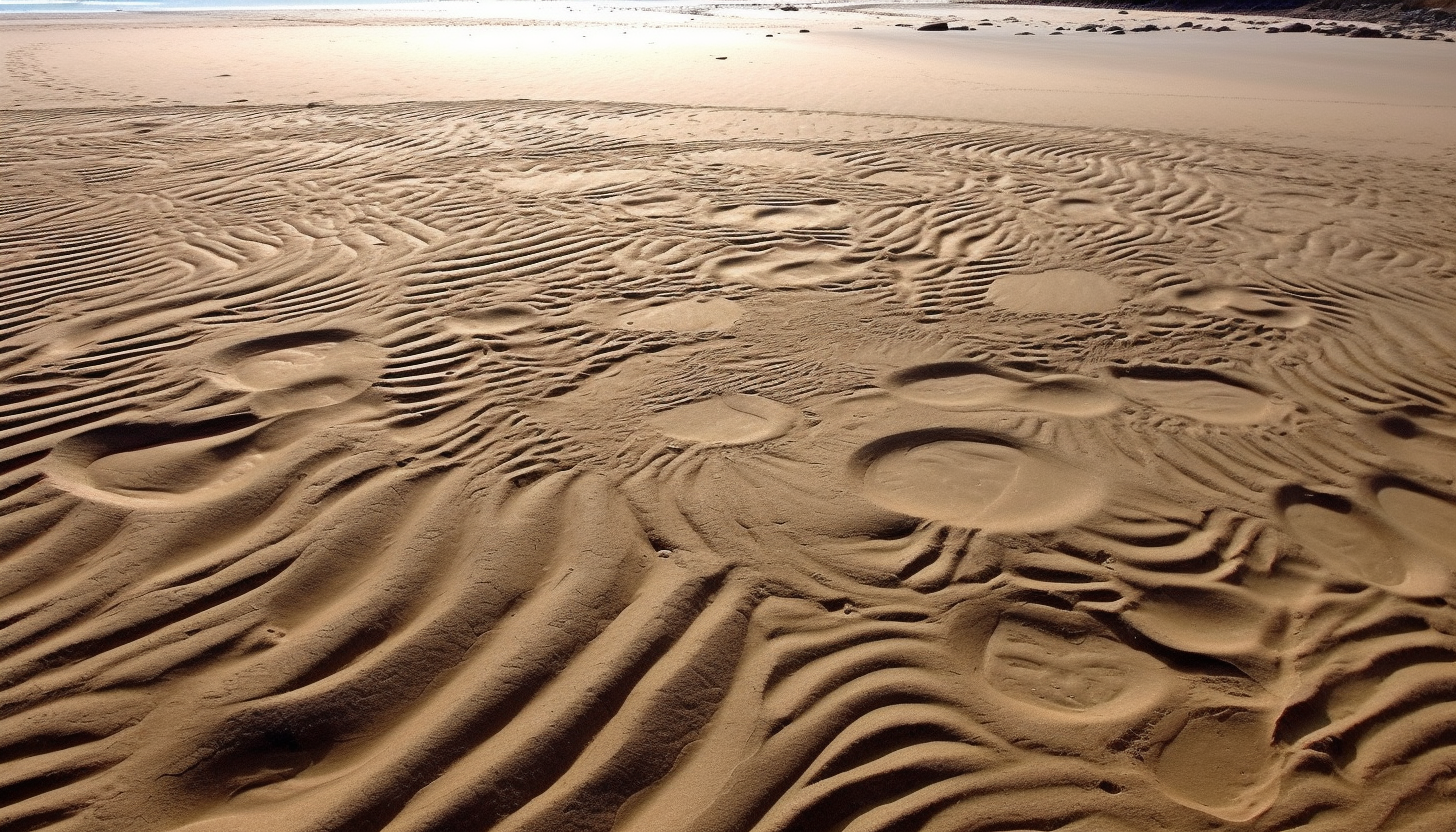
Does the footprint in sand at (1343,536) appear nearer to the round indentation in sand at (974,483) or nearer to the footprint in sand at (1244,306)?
the round indentation in sand at (974,483)

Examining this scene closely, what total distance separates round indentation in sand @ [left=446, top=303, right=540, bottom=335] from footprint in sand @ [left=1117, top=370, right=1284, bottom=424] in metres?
2.91

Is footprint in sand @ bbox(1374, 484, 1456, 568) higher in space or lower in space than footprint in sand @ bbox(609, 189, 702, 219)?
lower

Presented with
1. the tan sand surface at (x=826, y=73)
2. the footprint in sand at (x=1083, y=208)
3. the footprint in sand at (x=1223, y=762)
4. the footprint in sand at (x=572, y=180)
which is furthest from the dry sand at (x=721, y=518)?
the tan sand surface at (x=826, y=73)

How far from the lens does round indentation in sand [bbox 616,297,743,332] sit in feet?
14.2

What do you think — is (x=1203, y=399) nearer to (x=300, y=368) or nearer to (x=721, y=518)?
(x=721, y=518)

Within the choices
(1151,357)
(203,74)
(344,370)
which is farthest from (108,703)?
(203,74)

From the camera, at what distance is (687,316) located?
4.47 m

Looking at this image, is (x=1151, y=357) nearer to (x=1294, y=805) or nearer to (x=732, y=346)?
(x=732, y=346)

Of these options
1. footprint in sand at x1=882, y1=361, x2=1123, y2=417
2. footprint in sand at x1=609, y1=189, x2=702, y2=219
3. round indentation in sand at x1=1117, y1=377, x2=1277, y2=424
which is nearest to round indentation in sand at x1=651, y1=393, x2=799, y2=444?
footprint in sand at x1=882, y1=361, x2=1123, y2=417

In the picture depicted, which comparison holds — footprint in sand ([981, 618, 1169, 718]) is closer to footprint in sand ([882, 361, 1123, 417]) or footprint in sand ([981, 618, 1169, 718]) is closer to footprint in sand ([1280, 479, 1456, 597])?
footprint in sand ([1280, 479, 1456, 597])

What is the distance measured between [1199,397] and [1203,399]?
0.02 meters

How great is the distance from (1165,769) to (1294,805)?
0.28 m

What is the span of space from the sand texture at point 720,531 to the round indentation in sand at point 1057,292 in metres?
0.05

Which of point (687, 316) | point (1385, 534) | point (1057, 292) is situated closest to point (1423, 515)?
point (1385, 534)
